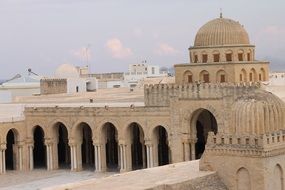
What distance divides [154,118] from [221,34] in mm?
6657

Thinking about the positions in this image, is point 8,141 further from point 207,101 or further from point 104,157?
point 207,101

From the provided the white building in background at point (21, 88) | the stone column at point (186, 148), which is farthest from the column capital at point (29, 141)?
the white building in background at point (21, 88)

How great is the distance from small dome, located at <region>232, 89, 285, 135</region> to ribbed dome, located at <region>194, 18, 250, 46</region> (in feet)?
58.3

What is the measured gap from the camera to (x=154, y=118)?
39.4 m

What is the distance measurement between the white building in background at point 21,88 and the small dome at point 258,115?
36.7m

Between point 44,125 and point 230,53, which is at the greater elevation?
point 230,53

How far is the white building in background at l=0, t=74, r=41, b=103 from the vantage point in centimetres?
5925

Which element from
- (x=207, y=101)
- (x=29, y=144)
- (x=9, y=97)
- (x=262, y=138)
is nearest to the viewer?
(x=262, y=138)

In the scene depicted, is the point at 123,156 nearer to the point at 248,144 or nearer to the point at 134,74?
the point at 248,144

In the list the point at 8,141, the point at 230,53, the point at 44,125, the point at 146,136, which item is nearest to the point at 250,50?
the point at 230,53

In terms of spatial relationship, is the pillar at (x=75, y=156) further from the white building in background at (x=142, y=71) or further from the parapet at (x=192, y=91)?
the white building in background at (x=142, y=71)

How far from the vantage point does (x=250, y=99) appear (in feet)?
78.7

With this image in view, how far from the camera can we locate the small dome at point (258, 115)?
2344cm

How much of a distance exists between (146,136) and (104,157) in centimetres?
356
